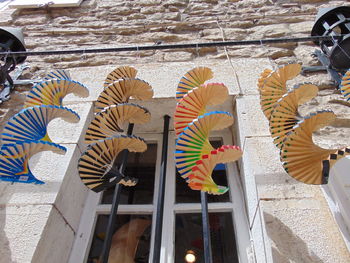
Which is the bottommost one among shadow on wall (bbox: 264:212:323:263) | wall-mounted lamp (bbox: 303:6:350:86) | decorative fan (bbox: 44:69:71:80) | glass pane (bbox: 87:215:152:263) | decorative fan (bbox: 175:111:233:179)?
shadow on wall (bbox: 264:212:323:263)

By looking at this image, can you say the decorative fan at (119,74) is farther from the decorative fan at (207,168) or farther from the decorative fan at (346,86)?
the decorative fan at (346,86)

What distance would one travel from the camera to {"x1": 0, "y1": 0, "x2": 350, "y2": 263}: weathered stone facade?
1269 mm

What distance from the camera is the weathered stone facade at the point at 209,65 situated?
1269 mm

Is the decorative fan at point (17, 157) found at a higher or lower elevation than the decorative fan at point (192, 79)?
lower

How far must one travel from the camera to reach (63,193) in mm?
1536

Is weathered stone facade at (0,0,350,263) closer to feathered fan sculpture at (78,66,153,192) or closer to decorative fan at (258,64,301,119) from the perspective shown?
decorative fan at (258,64,301,119)

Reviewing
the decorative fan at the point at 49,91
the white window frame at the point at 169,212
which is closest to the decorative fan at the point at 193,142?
the white window frame at the point at 169,212

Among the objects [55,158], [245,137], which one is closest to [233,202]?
[245,137]

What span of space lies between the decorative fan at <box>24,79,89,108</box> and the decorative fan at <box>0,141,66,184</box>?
14.1 inches

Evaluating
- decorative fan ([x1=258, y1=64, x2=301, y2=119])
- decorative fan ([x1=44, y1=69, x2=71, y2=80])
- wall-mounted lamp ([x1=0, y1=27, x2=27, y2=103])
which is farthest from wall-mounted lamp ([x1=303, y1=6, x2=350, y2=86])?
wall-mounted lamp ([x1=0, y1=27, x2=27, y2=103])

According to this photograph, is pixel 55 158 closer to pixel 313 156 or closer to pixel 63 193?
pixel 63 193

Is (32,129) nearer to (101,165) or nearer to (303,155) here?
(101,165)

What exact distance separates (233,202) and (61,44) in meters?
2.24

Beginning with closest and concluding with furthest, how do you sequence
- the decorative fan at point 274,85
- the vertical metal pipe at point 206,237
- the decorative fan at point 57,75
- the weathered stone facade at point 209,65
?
A: 1. the vertical metal pipe at point 206,237
2. the weathered stone facade at point 209,65
3. the decorative fan at point 274,85
4. the decorative fan at point 57,75
